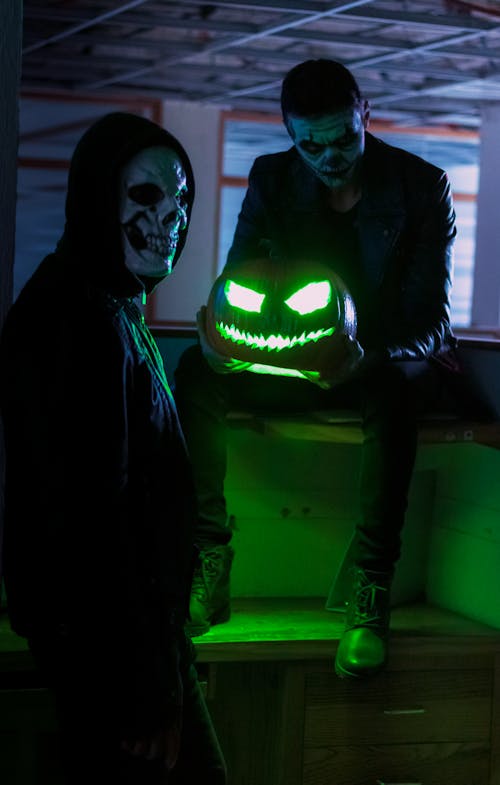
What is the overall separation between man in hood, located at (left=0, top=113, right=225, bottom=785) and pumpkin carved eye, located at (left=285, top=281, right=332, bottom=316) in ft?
3.07

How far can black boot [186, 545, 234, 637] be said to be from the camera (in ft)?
9.33

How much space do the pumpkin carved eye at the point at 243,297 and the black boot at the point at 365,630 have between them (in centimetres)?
66

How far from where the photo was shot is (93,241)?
1.76 meters

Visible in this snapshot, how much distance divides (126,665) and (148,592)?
11 cm

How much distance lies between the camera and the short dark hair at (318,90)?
9.13 feet

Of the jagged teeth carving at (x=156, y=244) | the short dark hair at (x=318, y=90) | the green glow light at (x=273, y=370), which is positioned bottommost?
the green glow light at (x=273, y=370)

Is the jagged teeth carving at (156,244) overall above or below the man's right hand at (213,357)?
above

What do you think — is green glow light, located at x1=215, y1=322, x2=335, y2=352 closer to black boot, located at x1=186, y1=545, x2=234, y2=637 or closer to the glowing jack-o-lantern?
the glowing jack-o-lantern

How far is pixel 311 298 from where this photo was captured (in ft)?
8.86

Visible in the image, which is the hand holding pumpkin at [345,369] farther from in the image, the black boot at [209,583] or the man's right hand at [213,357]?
the black boot at [209,583]

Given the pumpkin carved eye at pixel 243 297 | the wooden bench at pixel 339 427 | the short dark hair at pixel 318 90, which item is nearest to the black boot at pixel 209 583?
the wooden bench at pixel 339 427

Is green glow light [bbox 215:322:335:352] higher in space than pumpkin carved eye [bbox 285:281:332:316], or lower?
lower

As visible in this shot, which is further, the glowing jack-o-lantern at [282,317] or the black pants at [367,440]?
the black pants at [367,440]

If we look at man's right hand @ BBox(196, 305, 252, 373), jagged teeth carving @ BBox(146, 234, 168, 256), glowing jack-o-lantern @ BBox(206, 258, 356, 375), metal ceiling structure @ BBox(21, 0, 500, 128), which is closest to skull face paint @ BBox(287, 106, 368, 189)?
glowing jack-o-lantern @ BBox(206, 258, 356, 375)
